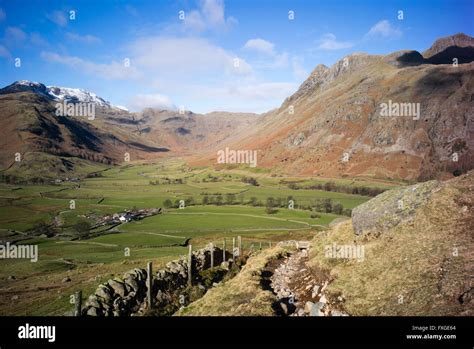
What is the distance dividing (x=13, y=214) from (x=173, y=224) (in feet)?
208

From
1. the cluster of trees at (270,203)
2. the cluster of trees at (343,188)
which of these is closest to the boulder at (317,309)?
the cluster of trees at (270,203)

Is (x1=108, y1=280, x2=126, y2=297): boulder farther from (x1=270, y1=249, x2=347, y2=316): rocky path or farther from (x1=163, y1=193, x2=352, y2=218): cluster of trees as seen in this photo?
(x1=163, y1=193, x2=352, y2=218): cluster of trees

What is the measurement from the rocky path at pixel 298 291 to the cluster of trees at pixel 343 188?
111094 mm

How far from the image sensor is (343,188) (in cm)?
14375

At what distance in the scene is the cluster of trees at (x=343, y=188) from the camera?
13182 cm

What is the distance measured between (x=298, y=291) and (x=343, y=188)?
13023cm

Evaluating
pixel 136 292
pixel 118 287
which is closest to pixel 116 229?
pixel 136 292

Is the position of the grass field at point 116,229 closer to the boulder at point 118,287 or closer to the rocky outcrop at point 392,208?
the boulder at point 118,287

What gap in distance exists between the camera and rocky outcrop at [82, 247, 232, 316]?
2028 centimetres

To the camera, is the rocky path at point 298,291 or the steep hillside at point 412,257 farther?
the rocky path at point 298,291

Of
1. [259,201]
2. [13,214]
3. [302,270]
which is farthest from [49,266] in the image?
[259,201]

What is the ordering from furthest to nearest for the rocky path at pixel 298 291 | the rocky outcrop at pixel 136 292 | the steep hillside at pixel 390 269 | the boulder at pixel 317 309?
1. the rocky outcrop at pixel 136 292
2. the rocky path at pixel 298 291
3. the boulder at pixel 317 309
4. the steep hillside at pixel 390 269

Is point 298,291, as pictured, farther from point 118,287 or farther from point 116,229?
point 116,229
